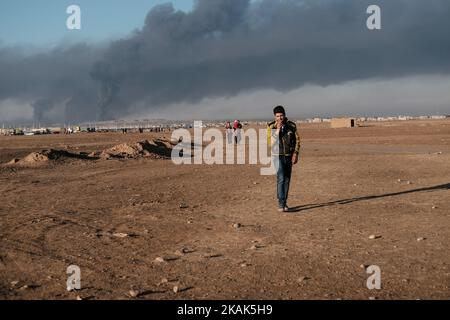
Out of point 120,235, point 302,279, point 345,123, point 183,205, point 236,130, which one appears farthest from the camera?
point 345,123

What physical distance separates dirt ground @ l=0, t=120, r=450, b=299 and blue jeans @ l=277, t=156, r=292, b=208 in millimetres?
434

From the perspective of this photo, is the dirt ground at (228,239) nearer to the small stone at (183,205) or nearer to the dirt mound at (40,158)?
the small stone at (183,205)

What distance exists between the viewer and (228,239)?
8570 millimetres

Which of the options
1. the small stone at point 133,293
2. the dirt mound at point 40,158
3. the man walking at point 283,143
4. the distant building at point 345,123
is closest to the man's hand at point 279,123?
the man walking at point 283,143

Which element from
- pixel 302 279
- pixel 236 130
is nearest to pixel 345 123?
pixel 236 130

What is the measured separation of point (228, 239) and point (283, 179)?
2.95 metres

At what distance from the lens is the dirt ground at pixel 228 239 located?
610 centimetres

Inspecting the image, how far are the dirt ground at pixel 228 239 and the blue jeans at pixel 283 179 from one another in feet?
1.42

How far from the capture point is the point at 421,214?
33.9 feet

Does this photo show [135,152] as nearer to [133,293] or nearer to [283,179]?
[283,179]
